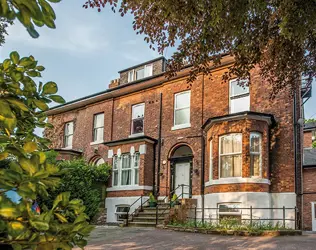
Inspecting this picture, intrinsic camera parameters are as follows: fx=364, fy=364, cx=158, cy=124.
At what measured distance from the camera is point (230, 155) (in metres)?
15.7

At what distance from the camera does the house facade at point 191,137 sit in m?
15.2

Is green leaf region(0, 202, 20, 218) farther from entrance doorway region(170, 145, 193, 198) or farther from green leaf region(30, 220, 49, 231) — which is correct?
entrance doorway region(170, 145, 193, 198)

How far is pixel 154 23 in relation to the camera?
8.14 meters

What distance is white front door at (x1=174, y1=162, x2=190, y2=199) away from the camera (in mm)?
18177

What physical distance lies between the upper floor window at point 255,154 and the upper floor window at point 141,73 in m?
8.86

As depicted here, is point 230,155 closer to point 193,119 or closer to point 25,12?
point 193,119

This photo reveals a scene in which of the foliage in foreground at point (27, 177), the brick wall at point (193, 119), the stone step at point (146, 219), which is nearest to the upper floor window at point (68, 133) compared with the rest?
the brick wall at point (193, 119)

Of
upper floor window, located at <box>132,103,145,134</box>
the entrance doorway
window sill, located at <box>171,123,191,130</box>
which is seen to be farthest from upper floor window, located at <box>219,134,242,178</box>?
upper floor window, located at <box>132,103,145,134</box>

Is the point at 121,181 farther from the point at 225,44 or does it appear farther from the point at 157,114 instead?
the point at 225,44

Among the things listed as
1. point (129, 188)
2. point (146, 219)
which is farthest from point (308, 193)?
point (129, 188)

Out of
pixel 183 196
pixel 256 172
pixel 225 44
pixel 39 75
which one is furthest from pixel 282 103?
pixel 39 75

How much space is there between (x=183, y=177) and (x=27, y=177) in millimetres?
17353

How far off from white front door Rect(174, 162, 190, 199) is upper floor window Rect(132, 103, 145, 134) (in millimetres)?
3379

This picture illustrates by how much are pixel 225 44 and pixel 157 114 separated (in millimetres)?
11447
